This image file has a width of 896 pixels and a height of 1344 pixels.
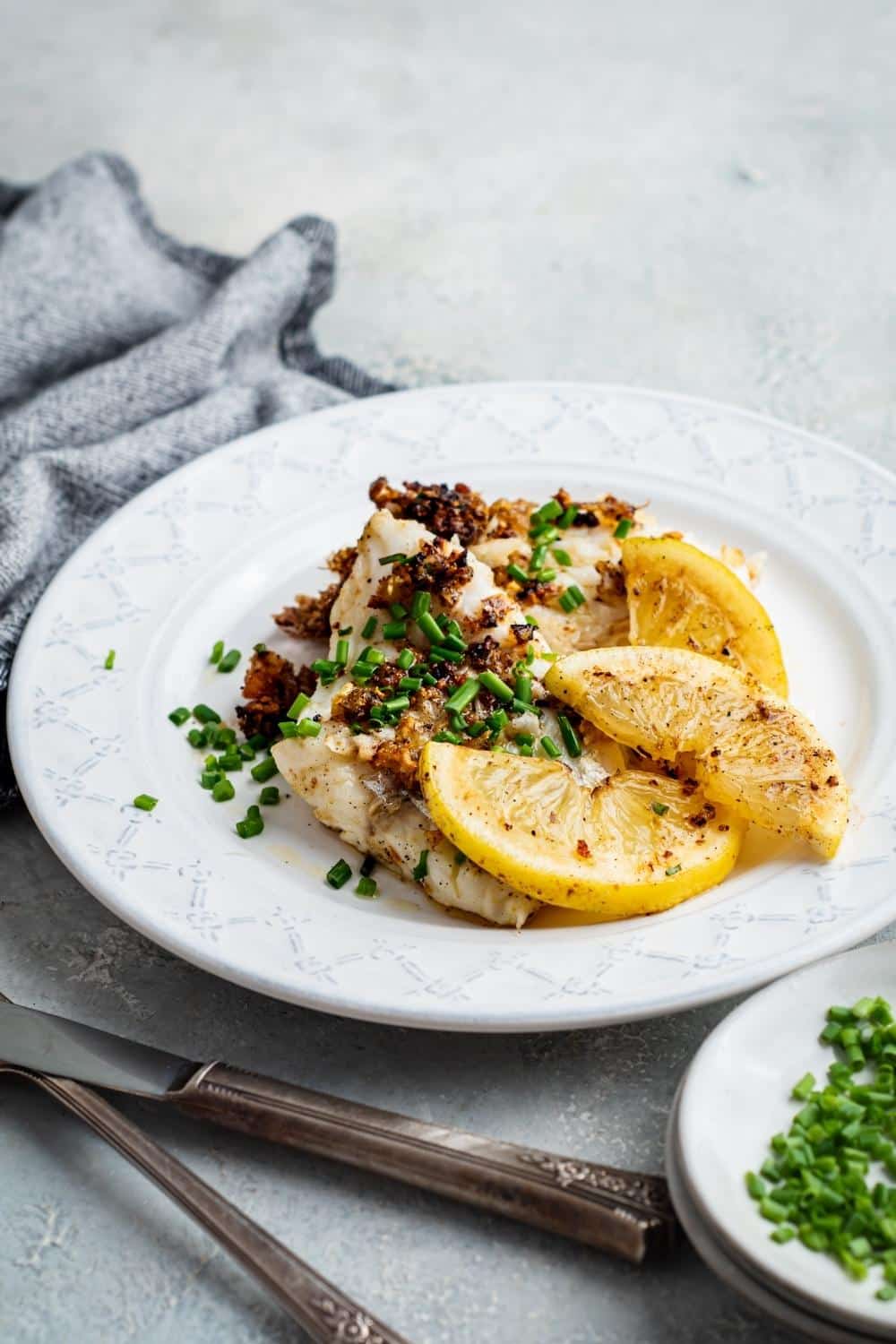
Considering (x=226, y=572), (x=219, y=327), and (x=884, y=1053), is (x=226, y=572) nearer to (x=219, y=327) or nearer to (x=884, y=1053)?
(x=219, y=327)

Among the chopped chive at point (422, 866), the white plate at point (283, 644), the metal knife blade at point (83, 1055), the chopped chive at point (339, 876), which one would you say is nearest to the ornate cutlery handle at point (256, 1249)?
the metal knife blade at point (83, 1055)

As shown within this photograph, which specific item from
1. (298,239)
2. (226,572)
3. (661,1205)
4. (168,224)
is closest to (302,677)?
(226,572)

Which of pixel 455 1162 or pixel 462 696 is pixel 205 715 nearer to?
pixel 462 696

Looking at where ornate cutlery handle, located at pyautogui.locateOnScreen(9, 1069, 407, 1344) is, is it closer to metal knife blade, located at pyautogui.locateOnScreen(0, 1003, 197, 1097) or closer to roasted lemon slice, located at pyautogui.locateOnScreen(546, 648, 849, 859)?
metal knife blade, located at pyautogui.locateOnScreen(0, 1003, 197, 1097)

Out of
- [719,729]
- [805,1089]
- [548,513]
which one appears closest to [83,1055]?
[805,1089]

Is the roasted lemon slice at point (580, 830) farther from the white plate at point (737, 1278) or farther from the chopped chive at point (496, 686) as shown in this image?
the white plate at point (737, 1278)

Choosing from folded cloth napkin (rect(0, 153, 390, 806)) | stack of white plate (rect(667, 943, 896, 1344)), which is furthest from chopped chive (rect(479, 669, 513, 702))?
folded cloth napkin (rect(0, 153, 390, 806))
